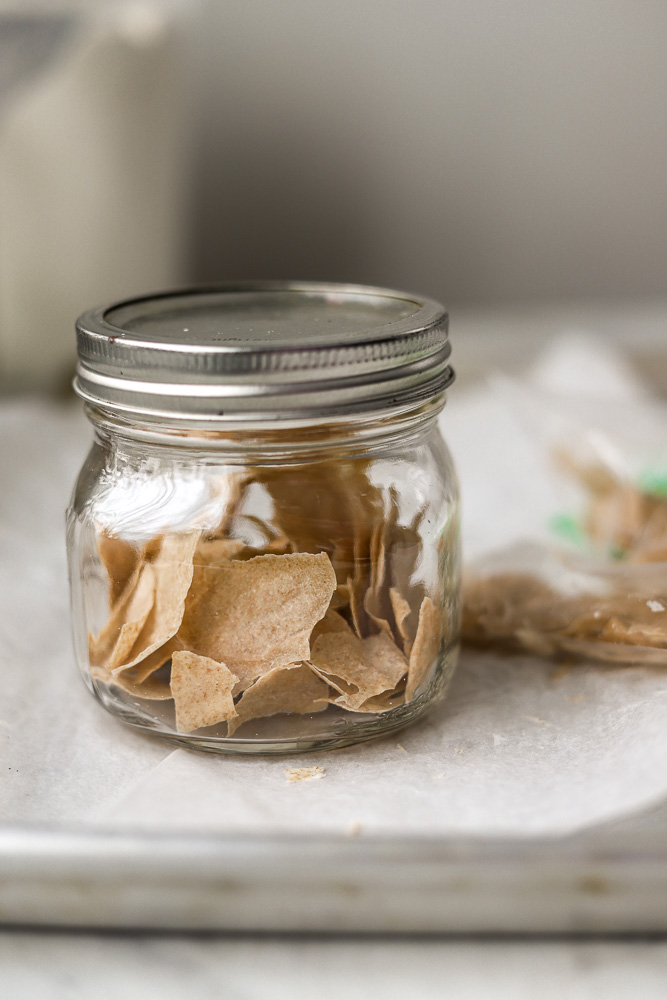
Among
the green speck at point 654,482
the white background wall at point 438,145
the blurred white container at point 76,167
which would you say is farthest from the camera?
the white background wall at point 438,145

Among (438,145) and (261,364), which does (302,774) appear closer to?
(261,364)

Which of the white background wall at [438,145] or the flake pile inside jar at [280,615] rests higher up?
the white background wall at [438,145]

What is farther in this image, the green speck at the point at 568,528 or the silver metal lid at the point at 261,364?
the green speck at the point at 568,528

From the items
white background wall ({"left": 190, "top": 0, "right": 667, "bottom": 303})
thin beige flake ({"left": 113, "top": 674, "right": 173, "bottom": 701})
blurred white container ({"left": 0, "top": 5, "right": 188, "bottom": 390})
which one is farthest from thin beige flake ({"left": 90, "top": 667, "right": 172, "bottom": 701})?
white background wall ({"left": 190, "top": 0, "right": 667, "bottom": 303})

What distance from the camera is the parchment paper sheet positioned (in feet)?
1.35

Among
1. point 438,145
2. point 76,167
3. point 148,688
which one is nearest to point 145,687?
point 148,688

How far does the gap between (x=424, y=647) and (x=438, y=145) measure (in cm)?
133

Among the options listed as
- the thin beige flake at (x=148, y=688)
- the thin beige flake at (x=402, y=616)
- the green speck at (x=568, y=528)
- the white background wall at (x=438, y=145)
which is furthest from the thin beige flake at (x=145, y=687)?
the white background wall at (x=438, y=145)

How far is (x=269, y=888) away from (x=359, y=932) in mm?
43

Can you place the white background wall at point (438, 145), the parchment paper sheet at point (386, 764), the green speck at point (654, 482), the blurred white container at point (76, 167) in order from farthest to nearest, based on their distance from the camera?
the white background wall at point (438, 145)
the blurred white container at point (76, 167)
the green speck at point (654, 482)
the parchment paper sheet at point (386, 764)

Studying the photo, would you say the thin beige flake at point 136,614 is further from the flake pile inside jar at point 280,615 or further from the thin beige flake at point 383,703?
the thin beige flake at point 383,703

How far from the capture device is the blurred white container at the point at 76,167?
117 centimetres

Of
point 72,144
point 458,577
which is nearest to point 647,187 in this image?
point 72,144

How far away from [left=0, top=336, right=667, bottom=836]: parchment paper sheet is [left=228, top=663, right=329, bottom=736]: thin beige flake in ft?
0.09
